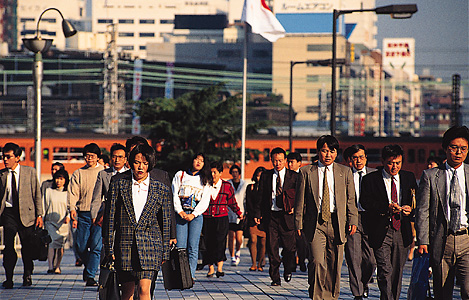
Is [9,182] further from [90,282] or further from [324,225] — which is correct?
[324,225]

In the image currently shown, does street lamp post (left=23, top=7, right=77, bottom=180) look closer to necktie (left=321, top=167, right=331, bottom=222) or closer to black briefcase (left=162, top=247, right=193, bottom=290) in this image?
necktie (left=321, top=167, right=331, bottom=222)

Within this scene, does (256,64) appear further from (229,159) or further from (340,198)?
(340,198)

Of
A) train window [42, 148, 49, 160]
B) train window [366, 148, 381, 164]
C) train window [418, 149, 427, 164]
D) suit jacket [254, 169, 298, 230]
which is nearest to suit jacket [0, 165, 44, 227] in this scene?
suit jacket [254, 169, 298, 230]

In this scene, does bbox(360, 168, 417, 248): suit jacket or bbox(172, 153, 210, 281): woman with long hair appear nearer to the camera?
bbox(360, 168, 417, 248): suit jacket

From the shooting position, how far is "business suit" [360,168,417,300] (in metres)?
8.32

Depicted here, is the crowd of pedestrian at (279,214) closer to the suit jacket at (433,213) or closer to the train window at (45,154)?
the suit jacket at (433,213)

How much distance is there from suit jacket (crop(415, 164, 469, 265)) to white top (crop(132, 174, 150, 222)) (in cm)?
238

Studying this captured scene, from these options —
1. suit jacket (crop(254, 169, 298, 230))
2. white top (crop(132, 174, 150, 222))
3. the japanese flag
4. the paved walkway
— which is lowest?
the paved walkway

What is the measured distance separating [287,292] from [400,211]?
242 cm

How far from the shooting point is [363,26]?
469 ft

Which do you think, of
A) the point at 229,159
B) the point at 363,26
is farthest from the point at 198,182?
the point at 363,26

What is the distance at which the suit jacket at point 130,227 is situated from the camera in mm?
6504

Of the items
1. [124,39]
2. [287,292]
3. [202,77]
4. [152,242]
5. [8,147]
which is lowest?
[287,292]

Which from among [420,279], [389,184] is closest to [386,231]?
[389,184]
